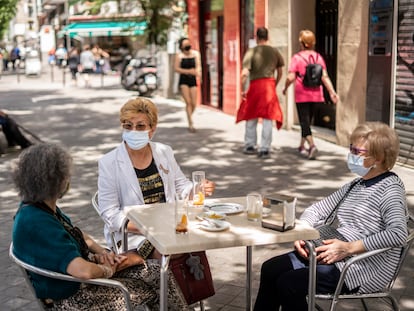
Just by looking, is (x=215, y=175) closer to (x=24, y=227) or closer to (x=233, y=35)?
(x=24, y=227)

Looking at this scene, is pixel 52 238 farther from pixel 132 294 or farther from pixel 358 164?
pixel 358 164

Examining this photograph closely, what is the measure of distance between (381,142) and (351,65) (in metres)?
6.96

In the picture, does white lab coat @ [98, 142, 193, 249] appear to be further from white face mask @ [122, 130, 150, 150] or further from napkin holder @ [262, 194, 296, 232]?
napkin holder @ [262, 194, 296, 232]

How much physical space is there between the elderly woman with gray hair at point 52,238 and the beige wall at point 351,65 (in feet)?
24.3

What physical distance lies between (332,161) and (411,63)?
1649mm

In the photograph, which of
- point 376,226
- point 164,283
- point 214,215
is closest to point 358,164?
point 376,226

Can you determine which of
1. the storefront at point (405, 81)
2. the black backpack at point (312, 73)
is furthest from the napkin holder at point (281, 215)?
the black backpack at point (312, 73)

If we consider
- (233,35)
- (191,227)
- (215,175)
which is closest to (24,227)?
(191,227)

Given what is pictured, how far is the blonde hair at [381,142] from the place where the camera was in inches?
136

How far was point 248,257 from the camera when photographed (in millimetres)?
3965

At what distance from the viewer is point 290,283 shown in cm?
344

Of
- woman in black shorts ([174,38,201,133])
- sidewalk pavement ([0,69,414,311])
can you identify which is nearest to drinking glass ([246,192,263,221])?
sidewalk pavement ([0,69,414,311])

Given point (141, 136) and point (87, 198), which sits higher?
point (141, 136)

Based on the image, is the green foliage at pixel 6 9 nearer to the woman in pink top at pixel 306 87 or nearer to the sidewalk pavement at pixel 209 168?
the sidewalk pavement at pixel 209 168
